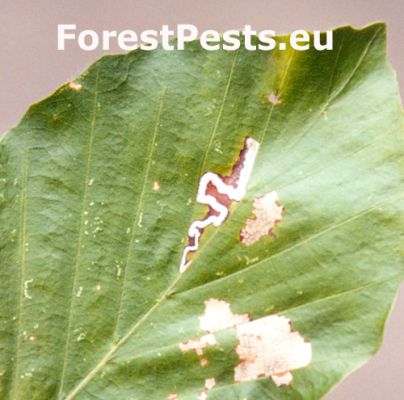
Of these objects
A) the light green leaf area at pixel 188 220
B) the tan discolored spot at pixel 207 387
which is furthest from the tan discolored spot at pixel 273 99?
the tan discolored spot at pixel 207 387

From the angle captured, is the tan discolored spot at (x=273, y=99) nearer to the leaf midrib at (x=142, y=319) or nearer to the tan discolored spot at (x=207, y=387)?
the leaf midrib at (x=142, y=319)

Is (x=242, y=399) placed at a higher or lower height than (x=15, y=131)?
lower

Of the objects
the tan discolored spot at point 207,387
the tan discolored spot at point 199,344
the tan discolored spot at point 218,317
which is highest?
the tan discolored spot at point 218,317

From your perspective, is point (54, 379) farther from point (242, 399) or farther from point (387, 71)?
point (387, 71)

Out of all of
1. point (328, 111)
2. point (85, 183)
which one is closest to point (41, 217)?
point (85, 183)

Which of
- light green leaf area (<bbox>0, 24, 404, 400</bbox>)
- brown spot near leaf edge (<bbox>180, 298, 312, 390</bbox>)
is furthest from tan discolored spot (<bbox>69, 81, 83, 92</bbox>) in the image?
brown spot near leaf edge (<bbox>180, 298, 312, 390</bbox>)

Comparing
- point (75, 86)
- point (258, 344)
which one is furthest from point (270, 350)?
point (75, 86)
